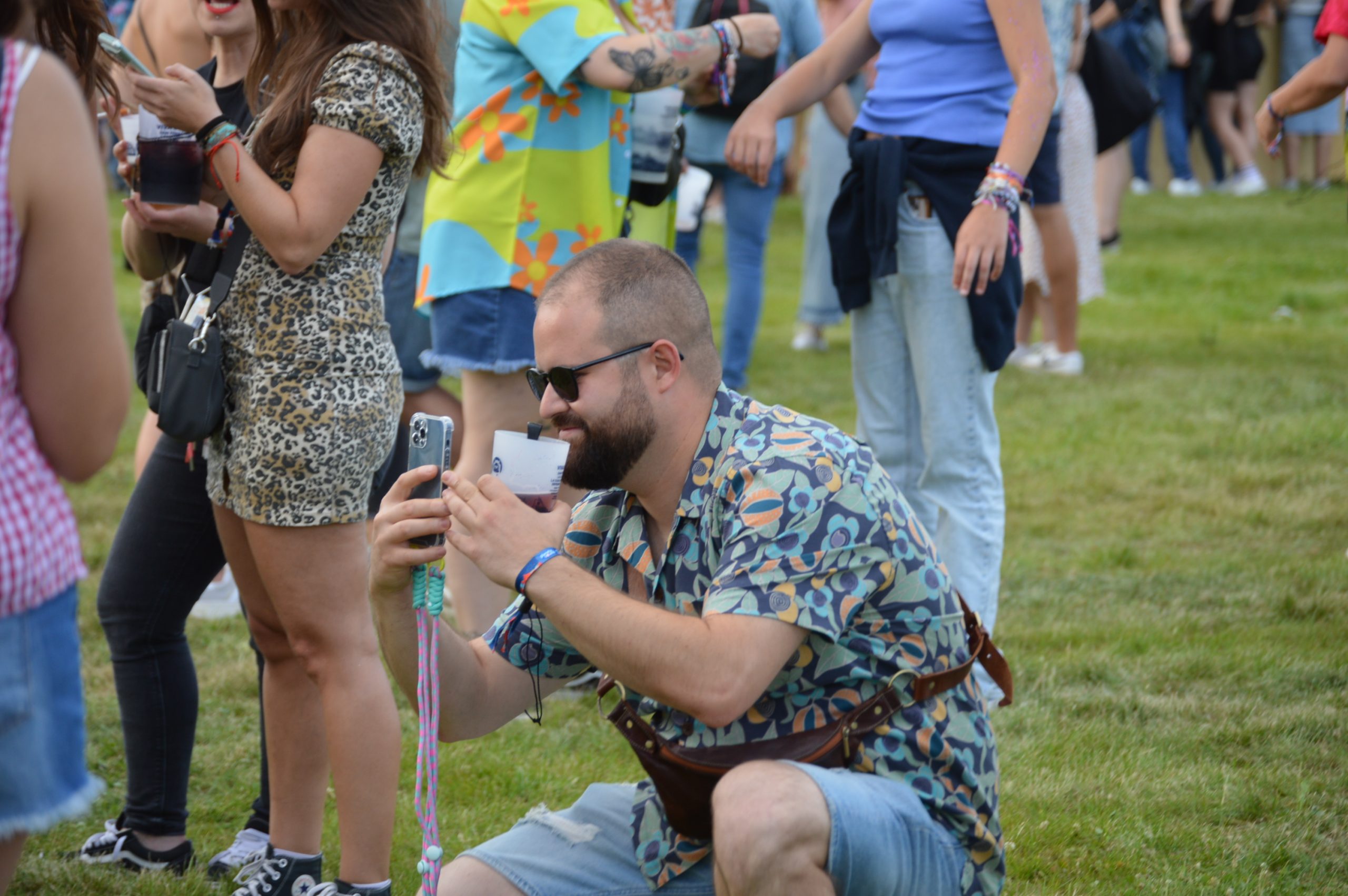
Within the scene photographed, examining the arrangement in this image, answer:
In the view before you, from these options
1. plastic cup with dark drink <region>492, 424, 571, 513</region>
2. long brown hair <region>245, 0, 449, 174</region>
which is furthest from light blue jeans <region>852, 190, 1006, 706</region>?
plastic cup with dark drink <region>492, 424, 571, 513</region>

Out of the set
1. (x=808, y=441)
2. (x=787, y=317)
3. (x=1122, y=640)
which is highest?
(x=808, y=441)

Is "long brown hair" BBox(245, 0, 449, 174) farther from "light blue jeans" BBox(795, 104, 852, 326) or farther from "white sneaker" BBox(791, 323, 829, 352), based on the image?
"white sneaker" BBox(791, 323, 829, 352)

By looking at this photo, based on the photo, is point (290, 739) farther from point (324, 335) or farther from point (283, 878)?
point (324, 335)

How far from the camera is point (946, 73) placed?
11.8ft

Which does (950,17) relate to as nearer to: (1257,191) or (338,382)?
(338,382)

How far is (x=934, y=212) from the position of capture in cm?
364

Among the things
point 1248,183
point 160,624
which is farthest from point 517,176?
point 1248,183

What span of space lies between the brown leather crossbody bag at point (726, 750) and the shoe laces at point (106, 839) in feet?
5.00

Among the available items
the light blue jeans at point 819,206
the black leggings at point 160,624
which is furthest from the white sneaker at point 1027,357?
the black leggings at point 160,624

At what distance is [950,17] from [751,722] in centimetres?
206

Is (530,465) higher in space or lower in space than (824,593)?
higher

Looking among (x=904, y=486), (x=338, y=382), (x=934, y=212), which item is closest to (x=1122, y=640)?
(x=904, y=486)

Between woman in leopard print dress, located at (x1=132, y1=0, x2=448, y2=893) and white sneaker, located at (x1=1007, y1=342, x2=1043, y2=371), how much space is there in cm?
564

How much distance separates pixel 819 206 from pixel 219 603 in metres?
4.36
